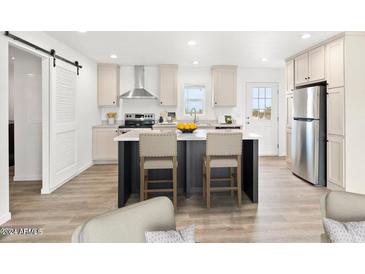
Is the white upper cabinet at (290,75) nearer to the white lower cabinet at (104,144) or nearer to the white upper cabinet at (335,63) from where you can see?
the white upper cabinet at (335,63)

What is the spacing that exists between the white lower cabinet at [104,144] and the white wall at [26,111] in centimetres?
162

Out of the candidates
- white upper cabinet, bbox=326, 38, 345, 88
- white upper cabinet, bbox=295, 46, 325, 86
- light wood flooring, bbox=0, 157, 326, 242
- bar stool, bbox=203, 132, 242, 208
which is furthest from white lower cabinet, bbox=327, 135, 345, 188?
bar stool, bbox=203, 132, 242, 208

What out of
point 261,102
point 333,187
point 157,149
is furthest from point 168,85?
point 333,187

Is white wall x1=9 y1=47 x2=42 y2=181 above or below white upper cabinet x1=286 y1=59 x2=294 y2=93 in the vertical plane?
below

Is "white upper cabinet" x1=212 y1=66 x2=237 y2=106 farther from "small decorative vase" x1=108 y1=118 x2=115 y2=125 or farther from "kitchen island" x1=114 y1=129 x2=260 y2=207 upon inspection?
"kitchen island" x1=114 y1=129 x2=260 y2=207

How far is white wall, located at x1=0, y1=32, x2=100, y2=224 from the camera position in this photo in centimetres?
287

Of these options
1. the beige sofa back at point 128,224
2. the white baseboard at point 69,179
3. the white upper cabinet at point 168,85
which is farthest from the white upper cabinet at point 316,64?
the white baseboard at point 69,179

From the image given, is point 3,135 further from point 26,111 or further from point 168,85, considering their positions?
point 168,85

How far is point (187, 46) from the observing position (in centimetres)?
481

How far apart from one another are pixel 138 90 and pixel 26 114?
102 inches

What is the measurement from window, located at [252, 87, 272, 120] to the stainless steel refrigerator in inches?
96.1
